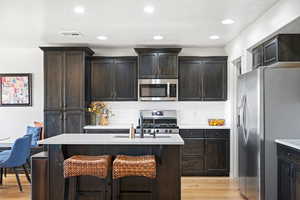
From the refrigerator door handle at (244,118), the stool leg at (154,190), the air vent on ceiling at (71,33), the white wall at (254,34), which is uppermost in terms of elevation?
the air vent on ceiling at (71,33)

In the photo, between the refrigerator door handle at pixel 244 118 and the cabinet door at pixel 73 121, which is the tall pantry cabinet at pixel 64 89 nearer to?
the cabinet door at pixel 73 121

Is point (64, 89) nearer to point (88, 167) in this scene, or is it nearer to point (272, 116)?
point (88, 167)

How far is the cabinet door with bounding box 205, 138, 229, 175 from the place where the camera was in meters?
6.01

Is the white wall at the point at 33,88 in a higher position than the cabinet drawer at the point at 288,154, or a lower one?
higher

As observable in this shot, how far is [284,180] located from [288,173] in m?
0.16

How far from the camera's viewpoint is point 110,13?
166 inches

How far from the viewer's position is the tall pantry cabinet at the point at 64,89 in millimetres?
5996

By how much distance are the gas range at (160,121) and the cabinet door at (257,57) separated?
77.3 inches

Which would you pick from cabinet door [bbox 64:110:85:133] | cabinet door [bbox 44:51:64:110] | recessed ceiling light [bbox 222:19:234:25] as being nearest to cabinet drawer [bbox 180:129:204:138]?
cabinet door [bbox 64:110:85:133]

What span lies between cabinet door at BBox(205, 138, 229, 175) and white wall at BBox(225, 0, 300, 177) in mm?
132

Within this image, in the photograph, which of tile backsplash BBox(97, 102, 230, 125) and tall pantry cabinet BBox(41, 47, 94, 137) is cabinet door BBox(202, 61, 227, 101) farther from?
tall pantry cabinet BBox(41, 47, 94, 137)

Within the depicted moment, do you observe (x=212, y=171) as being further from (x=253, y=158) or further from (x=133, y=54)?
(x=133, y=54)

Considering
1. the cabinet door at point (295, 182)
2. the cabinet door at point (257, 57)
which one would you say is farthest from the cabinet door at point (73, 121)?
the cabinet door at point (295, 182)

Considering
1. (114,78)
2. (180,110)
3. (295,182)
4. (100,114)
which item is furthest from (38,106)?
(295,182)
